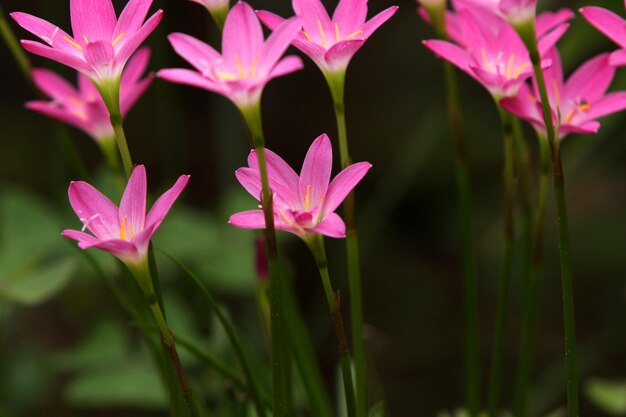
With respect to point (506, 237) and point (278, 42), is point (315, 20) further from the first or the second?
point (506, 237)

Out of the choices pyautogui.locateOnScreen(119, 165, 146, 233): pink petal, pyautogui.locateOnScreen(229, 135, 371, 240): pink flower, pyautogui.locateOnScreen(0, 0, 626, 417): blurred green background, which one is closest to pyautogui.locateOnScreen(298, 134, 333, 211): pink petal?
pyautogui.locateOnScreen(229, 135, 371, 240): pink flower

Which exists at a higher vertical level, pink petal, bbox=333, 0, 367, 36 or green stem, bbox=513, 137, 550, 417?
pink petal, bbox=333, 0, 367, 36

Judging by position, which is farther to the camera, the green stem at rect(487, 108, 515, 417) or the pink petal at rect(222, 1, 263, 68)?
the green stem at rect(487, 108, 515, 417)

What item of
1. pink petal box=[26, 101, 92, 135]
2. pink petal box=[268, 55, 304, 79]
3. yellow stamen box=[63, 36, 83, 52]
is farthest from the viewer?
pink petal box=[26, 101, 92, 135]

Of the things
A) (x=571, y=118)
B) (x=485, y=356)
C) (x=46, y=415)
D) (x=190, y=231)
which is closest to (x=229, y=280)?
(x=190, y=231)

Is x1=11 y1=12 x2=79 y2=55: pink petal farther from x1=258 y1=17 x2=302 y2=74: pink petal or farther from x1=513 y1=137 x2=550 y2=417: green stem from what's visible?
x1=513 y1=137 x2=550 y2=417: green stem

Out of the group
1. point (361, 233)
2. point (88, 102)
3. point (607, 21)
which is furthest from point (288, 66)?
point (361, 233)

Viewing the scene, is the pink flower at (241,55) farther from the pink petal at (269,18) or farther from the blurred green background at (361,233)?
the blurred green background at (361,233)
